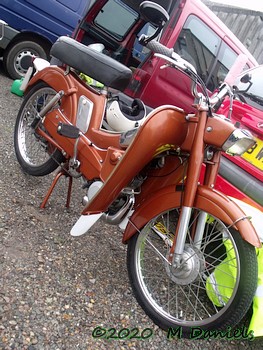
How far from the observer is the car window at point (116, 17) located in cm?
465

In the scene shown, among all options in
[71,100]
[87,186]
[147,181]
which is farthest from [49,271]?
[71,100]

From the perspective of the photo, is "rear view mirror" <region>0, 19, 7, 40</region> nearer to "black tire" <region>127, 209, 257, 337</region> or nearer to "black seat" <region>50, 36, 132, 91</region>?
"black seat" <region>50, 36, 132, 91</region>

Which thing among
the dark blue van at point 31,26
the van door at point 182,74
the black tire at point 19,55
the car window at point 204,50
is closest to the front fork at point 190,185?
the van door at point 182,74

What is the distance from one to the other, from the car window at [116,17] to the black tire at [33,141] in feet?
7.10

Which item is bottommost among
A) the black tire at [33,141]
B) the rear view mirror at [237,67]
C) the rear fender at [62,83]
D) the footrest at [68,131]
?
the black tire at [33,141]

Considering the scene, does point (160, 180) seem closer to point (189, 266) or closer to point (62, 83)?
point (189, 266)

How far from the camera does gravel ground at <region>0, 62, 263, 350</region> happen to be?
5.64 feet

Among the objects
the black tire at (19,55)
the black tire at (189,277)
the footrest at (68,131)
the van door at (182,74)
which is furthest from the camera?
the black tire at (19,55)

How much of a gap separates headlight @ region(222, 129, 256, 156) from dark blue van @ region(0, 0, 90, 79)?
15.3 feet

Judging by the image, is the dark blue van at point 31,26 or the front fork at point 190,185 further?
the dark blue van at point 31,26

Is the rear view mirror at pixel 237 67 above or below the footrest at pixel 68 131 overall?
above

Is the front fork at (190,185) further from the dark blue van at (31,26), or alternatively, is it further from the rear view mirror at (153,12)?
the dark blue van at (31,26)

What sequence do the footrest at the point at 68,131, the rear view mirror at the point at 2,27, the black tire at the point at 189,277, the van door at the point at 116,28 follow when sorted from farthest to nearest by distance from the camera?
the rear view mirror at the point at 2,27, the van door at the point at 116,28, the footrest at the point at 68,131, the black tire at the point at 189,277

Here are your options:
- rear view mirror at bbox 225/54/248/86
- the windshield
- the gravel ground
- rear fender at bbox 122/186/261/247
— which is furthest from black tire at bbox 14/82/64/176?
the windshield
